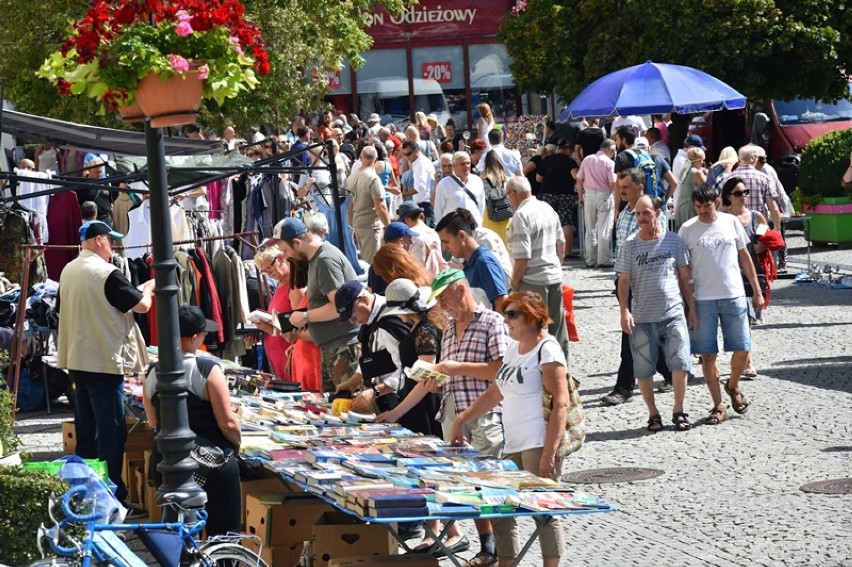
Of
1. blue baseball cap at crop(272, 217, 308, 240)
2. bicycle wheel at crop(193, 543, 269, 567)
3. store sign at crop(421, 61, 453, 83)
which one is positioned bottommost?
bicycle wheel at crop(193, 543, 269, 567)

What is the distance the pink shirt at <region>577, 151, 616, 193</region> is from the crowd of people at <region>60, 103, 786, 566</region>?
4.77ft

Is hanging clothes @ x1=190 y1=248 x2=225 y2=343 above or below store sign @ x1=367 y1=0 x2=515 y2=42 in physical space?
below

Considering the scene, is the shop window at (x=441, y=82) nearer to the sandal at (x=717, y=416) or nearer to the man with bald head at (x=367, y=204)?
the man with bald head at (x=367, y=204)

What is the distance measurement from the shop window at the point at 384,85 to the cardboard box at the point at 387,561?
36898mm

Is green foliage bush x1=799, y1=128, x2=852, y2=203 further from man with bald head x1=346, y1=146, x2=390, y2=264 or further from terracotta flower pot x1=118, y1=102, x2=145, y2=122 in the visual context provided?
terracotta flower pot x1=118, y1=102, x2=145, y2=122

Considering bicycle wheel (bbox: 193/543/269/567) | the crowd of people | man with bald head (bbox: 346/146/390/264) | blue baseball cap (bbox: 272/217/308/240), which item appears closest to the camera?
bicycle wheel (bbox: 193/543/269/567)

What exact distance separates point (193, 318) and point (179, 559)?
1.92m

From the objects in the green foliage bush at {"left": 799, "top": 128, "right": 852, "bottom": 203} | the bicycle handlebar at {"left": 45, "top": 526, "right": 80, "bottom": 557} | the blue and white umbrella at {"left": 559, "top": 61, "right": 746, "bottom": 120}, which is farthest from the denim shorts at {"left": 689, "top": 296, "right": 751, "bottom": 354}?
the green foliage bush at {"left": 799, "top": 128, "right": 852, "bottom": 203}

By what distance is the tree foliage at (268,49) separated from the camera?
27.4 m

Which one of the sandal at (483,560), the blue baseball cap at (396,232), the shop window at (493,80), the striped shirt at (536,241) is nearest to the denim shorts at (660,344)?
the striped shirt at (536,241)

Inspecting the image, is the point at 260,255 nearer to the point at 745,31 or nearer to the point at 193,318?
the point at 193,318

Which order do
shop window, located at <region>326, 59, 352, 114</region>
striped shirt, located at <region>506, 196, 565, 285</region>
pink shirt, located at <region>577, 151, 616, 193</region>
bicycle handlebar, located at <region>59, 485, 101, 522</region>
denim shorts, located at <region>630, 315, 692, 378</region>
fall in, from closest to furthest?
bicycle handlebar, located at <region>59, 485, 101, 522</region>
denim shorts, located at <region>630, 315, 692, 378</region>
striped shirt, located at <region>506, 196, 565, 285</region>
pink shirt, located at <region>577, 151, 616, 193</region>
shop window, located at <region>326, 59, 352, 114</region>

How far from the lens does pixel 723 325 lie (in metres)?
12.6

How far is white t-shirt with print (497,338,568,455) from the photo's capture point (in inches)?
322
